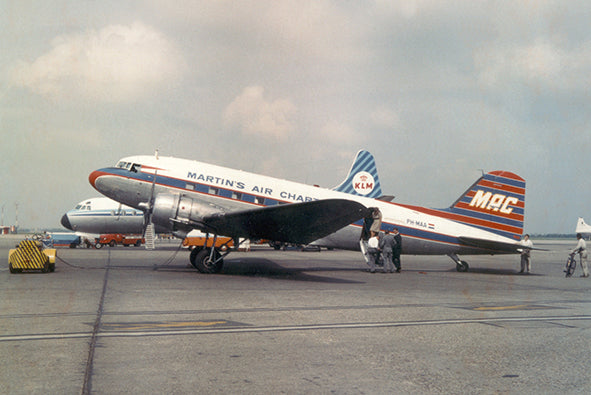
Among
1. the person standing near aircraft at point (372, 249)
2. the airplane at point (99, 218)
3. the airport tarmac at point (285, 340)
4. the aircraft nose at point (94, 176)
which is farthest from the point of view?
the airplane at point (99, 218)

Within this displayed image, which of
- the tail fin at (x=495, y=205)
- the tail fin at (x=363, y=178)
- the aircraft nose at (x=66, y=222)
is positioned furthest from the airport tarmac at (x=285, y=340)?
the aircraft nose at (x=66, y=222)

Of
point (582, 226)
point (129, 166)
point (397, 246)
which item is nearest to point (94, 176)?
point (129, 166)

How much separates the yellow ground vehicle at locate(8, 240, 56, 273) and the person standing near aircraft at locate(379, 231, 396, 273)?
12170 millimetres

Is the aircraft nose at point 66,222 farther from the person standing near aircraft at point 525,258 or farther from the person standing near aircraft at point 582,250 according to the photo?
the person standing near aircraft at point 582,250

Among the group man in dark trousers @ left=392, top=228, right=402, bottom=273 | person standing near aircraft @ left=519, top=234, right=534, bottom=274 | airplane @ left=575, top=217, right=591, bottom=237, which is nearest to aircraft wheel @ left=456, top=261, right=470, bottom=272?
person standing near aircraft @ left=519, top=234, right=534, bottom=274

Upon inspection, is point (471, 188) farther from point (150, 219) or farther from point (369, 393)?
point (369, 393)

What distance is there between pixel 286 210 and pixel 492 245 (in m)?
9.87

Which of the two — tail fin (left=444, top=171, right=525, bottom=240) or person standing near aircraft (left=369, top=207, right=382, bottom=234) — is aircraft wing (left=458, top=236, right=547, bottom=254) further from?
person standing near aircraft (left=369, top=207, right=382, bottom=234)

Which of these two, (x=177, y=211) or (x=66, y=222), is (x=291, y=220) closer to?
(x=177, y=211)

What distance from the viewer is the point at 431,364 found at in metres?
5.44

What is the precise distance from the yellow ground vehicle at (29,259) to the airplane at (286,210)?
3.08 metres

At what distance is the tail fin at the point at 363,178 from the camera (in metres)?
33.2

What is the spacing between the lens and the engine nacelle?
50.7 feet

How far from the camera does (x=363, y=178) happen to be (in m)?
33.2
